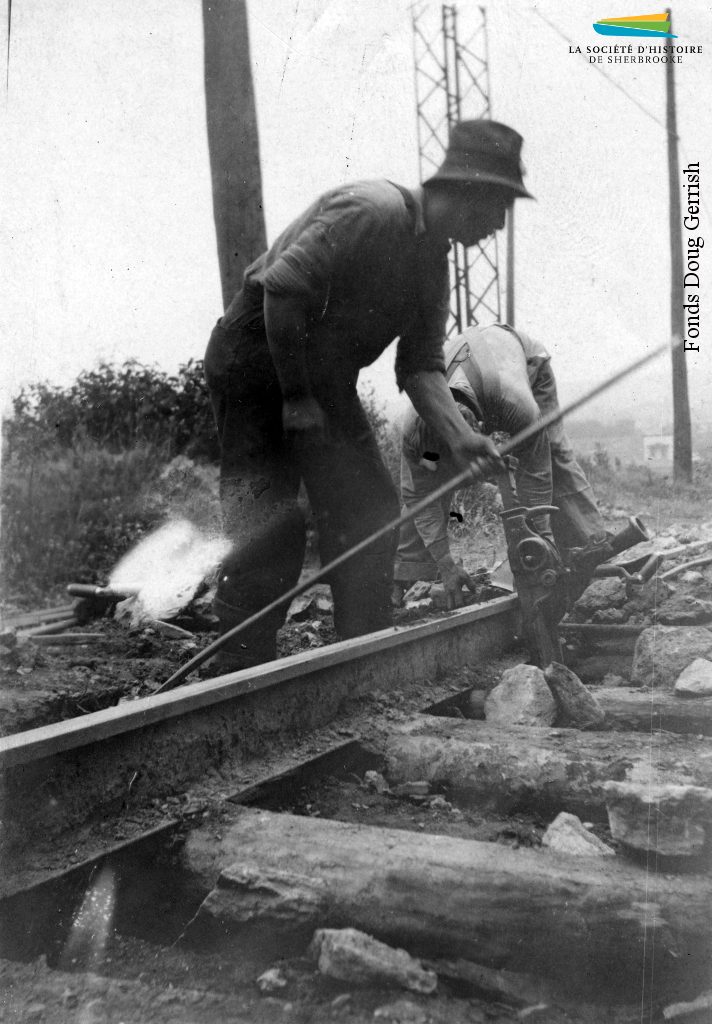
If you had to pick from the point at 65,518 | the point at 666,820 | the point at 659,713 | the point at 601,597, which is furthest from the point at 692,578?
the point at 65,518

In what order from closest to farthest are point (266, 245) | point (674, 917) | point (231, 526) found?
1. point (674, 917)
2. point (231, 526)
3. point (266, 245)

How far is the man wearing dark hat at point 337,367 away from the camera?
279cm

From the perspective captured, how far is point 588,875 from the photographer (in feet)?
5.41

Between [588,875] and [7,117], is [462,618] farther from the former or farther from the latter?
[7,117]

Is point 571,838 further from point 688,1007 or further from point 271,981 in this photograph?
point 271,981

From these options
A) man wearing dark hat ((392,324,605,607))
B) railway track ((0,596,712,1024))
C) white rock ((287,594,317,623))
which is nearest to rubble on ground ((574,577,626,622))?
man wearing dark hat ((392,324,605,607))

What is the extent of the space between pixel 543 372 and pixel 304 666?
301 cm

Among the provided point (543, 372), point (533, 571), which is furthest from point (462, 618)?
point (543, 372)

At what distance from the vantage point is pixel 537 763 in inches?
94.9

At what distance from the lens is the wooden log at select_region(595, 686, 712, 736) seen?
2.99m

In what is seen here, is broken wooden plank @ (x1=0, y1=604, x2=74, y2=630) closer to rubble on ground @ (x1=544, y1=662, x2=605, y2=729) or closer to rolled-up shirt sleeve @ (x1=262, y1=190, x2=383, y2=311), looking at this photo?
rolled-up shirt sleeve @ (x1=262, y1=190, x2=383, y2=311)

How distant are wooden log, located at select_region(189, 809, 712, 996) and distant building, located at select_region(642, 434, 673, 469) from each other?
3.25 m

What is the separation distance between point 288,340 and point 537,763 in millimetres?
1509

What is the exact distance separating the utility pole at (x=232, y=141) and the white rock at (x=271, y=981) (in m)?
4.09
